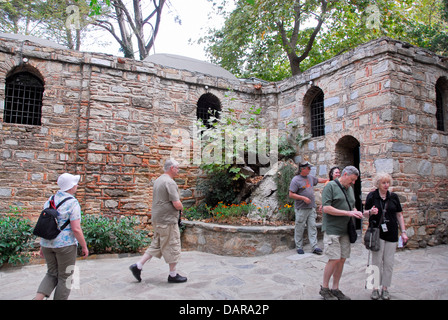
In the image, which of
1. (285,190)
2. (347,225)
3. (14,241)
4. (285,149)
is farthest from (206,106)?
(347,225)

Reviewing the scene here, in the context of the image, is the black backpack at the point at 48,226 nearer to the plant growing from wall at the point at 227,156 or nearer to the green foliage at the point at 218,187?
the plant growing from wall at the point at 227,156

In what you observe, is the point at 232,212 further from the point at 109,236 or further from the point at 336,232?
the point at 336,232

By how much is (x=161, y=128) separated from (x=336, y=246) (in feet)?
18.5

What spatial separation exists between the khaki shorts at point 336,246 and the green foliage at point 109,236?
3894 millimetres

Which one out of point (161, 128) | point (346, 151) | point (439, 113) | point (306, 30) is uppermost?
point (306, 30)

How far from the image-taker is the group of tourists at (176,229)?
2.88 metres

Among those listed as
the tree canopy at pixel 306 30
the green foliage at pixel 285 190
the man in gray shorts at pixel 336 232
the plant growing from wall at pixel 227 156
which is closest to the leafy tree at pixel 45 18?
the tree canopy at pixel 306 30

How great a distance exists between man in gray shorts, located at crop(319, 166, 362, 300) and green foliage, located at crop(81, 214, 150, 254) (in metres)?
3.82

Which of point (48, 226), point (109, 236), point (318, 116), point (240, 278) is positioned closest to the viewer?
point (48, 226)

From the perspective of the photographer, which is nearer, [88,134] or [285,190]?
[285,190]

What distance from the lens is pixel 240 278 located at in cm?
428

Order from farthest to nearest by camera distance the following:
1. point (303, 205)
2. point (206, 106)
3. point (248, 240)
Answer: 1. point (206, 106)
2. point (248, 240)
3. point (303, 205)

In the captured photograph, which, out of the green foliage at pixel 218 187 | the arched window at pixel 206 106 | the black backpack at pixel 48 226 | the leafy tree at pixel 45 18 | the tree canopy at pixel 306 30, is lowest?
the black backpack at pixel 48 226

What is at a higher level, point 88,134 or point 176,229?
point 88,134
